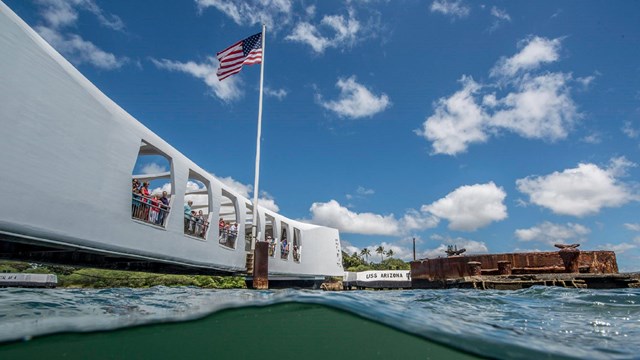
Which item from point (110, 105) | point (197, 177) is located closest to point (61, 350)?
point (110, 105)

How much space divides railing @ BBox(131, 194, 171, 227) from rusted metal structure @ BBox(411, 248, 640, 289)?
513 inches

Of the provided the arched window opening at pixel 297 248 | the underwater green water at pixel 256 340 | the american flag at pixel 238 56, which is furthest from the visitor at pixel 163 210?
the arched window opening at pixel 297 248

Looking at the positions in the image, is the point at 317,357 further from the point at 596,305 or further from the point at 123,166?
the point at 123,166

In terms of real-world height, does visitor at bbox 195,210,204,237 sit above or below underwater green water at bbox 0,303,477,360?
above

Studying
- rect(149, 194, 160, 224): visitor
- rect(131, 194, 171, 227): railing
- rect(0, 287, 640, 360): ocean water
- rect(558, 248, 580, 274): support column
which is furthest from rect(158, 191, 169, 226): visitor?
rect(558, 248, 580, 274): support column

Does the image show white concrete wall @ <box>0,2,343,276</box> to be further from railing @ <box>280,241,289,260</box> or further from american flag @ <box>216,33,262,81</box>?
railing @ <box>280,241,289,260</box>

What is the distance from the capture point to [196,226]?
1650 centimetres

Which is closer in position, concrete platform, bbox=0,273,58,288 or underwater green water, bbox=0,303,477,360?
underwater green water, bbox=0,303,477,360

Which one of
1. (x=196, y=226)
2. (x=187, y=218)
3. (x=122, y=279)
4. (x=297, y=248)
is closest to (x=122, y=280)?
(x=122, y=279)

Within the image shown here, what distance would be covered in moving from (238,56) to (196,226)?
29.5ft

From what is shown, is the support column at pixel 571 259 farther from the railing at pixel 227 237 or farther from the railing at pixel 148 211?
the railing at pixel 148 211

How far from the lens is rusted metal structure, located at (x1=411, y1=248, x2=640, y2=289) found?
16016 millimetres

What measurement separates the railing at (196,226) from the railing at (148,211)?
1516mm

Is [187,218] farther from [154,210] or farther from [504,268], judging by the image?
[504,268]
